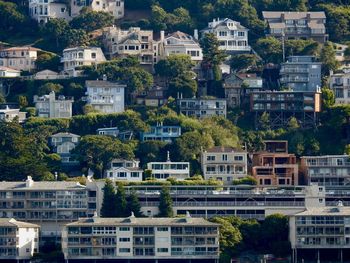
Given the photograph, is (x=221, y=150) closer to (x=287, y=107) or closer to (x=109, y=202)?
(x=287, y=107)

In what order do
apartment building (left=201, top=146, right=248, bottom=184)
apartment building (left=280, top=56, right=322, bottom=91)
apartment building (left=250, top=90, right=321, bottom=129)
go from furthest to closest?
apartment building (left=280, top=56, right=322, bottom=91) → apartment building (left=250, top=90, right=321, bottom=129) → apartment building (left=201, top=146, right=248, bottom=184)

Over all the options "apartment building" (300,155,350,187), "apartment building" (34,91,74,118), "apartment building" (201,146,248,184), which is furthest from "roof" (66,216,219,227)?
"apartment building" (34,91,74,118)

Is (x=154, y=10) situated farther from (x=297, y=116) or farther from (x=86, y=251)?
(x=86, y=251)

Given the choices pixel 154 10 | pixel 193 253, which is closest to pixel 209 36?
pixel 154 10

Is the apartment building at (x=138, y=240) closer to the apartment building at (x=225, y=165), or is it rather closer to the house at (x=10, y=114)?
the apartment building at (x=225, y=165)

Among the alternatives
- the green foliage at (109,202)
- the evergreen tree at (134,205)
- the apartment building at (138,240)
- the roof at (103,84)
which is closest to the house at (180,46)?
the roof at (103,84)

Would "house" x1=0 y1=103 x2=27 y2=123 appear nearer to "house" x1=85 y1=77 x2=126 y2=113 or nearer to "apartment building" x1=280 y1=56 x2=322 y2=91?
"house" x1=85 y1=77 x2=126 y2=113

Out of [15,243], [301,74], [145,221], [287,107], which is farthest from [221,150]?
[15,243]
